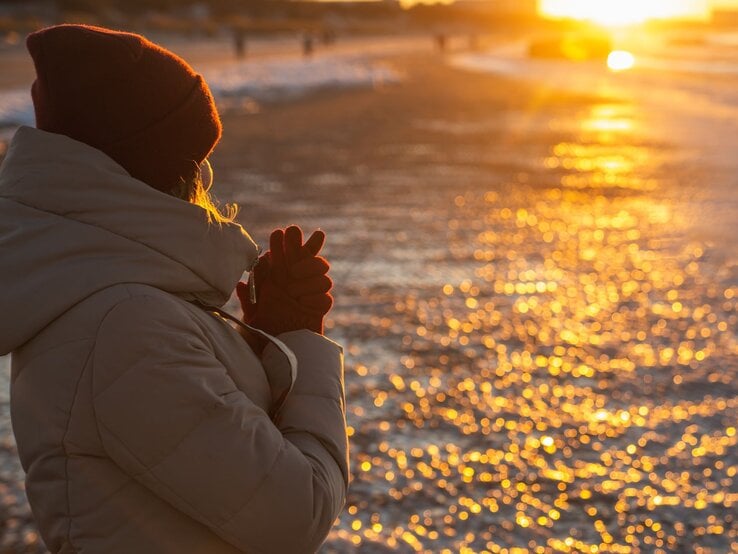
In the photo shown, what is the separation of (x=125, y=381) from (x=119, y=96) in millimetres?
448

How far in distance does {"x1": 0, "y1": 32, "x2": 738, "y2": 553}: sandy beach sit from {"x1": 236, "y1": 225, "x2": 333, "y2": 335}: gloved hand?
1755 mm

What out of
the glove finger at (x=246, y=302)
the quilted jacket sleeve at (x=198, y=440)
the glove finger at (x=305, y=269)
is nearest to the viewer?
the quilted jacket sleeve at (x=198, y=440)

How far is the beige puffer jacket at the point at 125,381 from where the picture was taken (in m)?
1.45

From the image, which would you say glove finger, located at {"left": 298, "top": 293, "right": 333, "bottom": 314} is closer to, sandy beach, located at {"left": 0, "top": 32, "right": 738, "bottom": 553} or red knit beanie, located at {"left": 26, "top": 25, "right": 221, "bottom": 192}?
red knit beanie, located at {"left": 26, "top": 25, "right": 221, "bottom": 192}

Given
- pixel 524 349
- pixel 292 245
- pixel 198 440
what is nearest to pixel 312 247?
pixel 292 245

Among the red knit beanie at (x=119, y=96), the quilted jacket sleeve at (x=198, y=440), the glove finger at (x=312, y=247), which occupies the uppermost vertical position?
the red knit beanie at (x=119, y=96)

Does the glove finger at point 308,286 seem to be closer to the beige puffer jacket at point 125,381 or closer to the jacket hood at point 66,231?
the beige puffer jacket at point 125,381

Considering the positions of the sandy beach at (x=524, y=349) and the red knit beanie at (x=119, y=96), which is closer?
the red knit beanie at (x=119, y=96)

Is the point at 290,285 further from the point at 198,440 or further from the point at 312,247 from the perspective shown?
the point at 198,440

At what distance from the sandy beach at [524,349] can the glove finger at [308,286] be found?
181 centimetres

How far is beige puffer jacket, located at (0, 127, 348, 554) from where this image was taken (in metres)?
1.45

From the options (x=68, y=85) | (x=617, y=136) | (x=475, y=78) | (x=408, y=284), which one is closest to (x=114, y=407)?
(x=68, y=85)

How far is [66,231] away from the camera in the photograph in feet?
4.83

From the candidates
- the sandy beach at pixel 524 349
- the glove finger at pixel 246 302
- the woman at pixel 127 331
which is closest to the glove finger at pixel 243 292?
the glove finger at pixel 246 302
